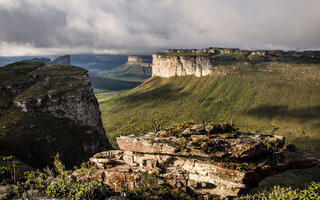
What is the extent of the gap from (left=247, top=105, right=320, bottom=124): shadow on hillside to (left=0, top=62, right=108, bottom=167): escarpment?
116 m

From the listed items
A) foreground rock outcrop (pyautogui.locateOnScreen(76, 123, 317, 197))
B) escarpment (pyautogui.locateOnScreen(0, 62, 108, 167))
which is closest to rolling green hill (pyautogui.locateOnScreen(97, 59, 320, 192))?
escarpment (pyautogui.locateOnScreen(0, 62, 108, 167))

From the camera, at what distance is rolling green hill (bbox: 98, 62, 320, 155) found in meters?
114

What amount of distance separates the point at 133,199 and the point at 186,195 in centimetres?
820

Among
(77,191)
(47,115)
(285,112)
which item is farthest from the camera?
(285,112)

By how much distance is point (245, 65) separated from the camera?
188875mm

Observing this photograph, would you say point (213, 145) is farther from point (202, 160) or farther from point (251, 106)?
point (251, 106)

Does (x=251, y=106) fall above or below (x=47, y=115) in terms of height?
below

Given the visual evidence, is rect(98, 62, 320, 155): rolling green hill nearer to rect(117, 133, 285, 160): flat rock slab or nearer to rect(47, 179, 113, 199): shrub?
rect(47, 179, 113, 199): shrub

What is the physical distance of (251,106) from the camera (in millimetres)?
140500

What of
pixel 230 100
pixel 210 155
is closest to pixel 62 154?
pixel 210 155

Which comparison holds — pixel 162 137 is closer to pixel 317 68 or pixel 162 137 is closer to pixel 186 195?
pixel 186 195

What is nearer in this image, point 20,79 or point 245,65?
point 20,79

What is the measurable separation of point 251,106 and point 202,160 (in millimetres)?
132955

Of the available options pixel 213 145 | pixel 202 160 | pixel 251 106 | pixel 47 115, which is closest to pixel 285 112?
pixel 251 106
